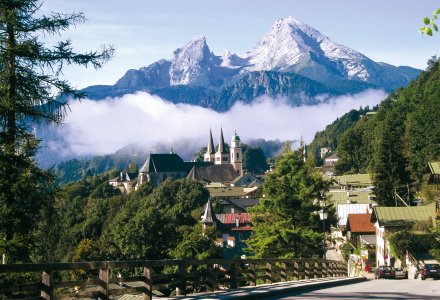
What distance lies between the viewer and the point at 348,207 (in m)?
103

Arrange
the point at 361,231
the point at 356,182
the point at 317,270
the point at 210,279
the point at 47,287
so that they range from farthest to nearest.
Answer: the point at 356,182 → the point at 361,231 → the point at 317,270 → the point at 210,279 → the point at 47,287

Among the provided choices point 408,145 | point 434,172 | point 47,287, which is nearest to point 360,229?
point 434,172

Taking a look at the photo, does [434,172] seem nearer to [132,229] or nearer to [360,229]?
[360,229]

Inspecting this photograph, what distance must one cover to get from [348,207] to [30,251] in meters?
85.5

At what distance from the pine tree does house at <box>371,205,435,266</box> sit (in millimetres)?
53778

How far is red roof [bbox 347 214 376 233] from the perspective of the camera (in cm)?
8681

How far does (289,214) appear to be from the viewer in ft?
179

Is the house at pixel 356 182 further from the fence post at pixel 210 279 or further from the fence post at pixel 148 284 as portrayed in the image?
the fence post at pixel 148 284

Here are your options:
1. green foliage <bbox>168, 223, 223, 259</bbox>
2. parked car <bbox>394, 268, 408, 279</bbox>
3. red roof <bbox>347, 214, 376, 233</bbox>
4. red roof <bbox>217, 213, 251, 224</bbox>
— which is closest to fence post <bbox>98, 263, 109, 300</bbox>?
parked car <bbox>394, 268, 408, 279</bbox>

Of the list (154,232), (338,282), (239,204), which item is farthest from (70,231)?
(338,282)

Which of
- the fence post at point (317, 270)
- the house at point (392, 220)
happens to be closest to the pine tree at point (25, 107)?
the fence post at point (317, 270)

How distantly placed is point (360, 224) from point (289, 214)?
35.2 meters

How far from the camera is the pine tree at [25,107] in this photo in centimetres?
2017

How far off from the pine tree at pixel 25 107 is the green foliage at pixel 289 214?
32.8 meters
